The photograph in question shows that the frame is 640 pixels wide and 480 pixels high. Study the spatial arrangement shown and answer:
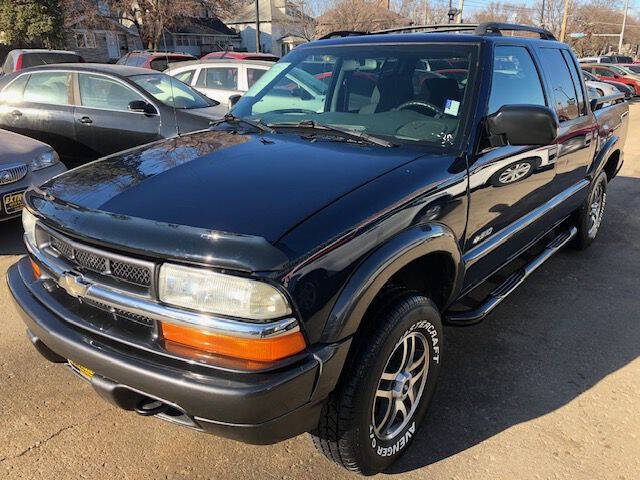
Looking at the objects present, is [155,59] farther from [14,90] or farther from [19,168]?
[19,168]

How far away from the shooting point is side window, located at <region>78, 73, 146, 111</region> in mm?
7102

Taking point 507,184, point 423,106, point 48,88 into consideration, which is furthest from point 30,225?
point 48,88

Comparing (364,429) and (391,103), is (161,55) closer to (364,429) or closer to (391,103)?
(391,103)

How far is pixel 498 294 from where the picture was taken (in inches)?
130

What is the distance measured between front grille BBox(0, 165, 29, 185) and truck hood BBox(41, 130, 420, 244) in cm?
274

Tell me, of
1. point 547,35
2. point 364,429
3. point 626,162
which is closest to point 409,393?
point 364,429

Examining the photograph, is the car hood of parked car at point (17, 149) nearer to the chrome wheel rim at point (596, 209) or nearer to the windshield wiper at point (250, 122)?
the windshield wiper at point (250, 122)

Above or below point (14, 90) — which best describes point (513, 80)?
above

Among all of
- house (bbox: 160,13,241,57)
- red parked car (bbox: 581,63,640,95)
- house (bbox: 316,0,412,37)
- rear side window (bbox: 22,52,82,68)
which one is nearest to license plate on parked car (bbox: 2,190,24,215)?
rear side window (bbox: 22,52,82,68)

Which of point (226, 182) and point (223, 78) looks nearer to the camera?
point (226, 182)

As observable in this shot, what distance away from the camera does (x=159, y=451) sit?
8.44ft

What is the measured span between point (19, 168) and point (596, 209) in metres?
5.57

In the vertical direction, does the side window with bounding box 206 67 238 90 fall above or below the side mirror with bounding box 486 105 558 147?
below

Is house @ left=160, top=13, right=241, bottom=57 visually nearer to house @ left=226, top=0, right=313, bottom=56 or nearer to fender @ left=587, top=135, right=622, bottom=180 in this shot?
house @ left=226, top=0, right=313, bottom=56
